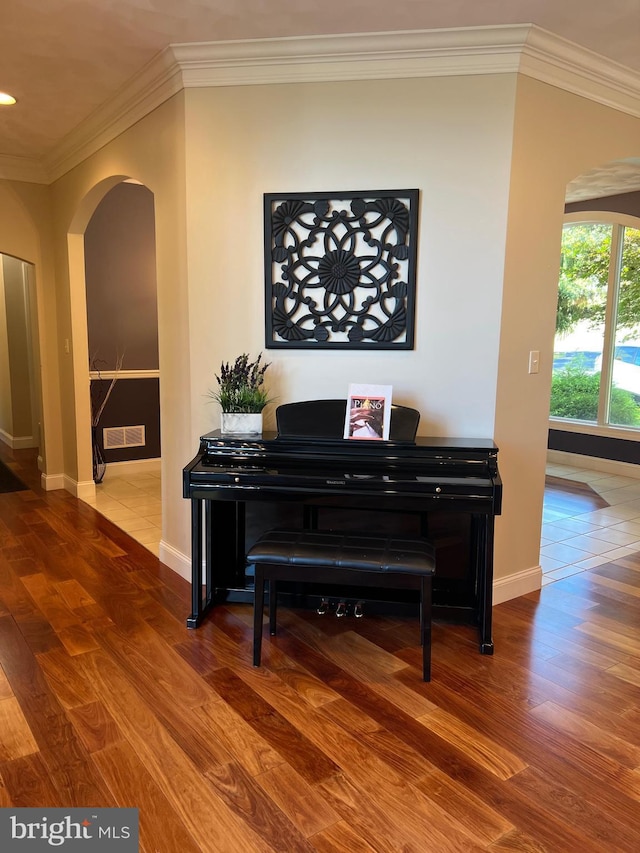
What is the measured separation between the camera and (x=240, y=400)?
3029 millimetres

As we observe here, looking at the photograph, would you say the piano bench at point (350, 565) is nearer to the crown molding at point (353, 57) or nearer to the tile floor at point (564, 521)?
the tile floor at point (564, 521)

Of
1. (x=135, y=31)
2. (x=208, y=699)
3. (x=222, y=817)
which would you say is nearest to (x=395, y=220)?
(x=135, y=31)

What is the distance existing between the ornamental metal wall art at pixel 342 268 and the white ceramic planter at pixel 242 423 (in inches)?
16.5

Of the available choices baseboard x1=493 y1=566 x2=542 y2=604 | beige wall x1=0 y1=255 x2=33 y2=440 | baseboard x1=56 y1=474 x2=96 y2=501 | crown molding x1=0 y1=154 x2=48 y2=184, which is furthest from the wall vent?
baseboard x1=493 y1=566 x2=542 y2=604

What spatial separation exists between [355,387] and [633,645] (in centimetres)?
170

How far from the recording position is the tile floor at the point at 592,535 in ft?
12.5

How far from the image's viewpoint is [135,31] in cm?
272

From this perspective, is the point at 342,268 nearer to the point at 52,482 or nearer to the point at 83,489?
the point at 83,489

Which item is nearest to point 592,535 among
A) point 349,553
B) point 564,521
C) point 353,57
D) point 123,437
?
point 564,521

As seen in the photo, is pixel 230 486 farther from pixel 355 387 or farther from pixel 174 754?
pixel 174 754

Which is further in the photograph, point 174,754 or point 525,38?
point 525,38

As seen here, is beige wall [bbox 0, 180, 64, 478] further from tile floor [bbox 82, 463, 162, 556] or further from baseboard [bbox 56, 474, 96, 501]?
tile floor [bbox 82, 463, 162, 556]

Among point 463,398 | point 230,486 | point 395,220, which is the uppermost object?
point 395,220

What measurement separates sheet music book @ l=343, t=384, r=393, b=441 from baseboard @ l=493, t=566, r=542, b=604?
1.06m
